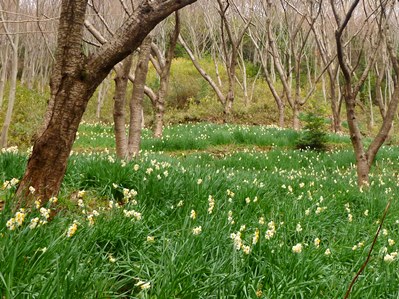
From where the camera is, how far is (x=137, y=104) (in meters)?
6.71

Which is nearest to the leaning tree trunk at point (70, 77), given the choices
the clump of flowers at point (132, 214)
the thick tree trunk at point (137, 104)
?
the clump of flowers at point (132, 214)

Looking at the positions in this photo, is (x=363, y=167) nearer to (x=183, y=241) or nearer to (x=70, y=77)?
(x=183, y=241)

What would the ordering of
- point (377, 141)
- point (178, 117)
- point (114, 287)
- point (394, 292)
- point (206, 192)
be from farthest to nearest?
point (178, 117) < point (377, 141) < point (206, 192) < point (394, 292) < point (114, 287)

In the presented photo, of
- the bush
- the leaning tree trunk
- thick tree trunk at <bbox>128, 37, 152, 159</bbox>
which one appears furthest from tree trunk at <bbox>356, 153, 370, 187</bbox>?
the leaning tree trunk

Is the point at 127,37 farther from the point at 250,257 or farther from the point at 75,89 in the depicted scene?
the point at 250,257

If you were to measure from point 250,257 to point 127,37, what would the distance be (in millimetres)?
1715

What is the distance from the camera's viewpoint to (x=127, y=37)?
2.68 meters

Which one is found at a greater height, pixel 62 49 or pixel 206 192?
pixel 62 49

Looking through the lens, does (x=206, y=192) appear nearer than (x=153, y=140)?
Yes

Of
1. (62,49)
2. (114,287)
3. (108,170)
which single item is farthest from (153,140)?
(114,287)

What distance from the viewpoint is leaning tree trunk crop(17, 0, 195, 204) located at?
105 inches

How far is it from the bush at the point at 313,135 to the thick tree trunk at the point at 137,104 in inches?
206

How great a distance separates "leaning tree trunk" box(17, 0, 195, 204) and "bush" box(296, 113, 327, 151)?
837cm

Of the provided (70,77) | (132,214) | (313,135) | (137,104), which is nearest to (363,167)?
(137,104)
